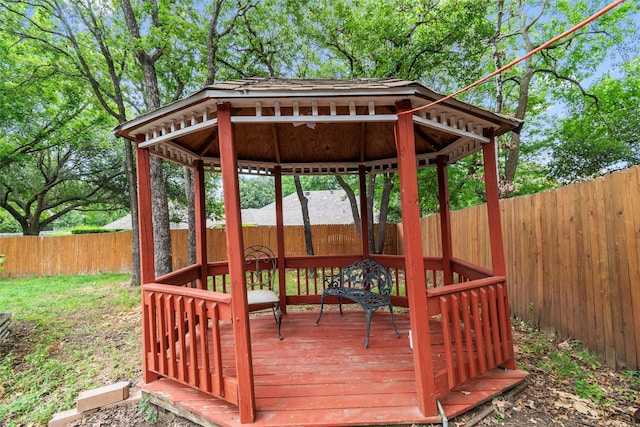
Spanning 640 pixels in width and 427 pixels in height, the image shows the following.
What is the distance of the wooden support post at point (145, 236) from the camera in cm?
265

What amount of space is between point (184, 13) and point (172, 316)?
8088 millimetres

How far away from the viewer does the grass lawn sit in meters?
2.77

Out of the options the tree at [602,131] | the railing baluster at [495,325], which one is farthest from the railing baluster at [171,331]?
the tree at [602,131]

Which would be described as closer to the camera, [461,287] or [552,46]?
[461,287]

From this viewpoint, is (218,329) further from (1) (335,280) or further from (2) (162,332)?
(1) (335,280)

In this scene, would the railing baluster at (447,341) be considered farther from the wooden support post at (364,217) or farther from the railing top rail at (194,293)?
the wooden support post at (364,217)

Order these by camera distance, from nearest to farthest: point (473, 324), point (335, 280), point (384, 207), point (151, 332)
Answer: point (473, 324) → point (151, 332) → point (335, 280) → point (384, 207)

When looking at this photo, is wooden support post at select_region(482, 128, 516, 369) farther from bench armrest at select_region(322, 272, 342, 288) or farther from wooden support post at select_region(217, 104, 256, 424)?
wooden support post at select_region(217, 104, 256, 424)

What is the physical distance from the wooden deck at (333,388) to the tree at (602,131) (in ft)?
32.4

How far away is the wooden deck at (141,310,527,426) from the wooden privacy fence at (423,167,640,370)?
3.57 feet

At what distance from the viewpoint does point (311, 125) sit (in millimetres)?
2352

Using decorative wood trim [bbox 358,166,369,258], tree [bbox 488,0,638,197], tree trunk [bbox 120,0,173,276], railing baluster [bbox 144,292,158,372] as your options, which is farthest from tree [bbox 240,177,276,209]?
railing baluster [bbox 144,292,158,372]

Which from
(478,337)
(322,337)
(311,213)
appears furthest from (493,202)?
(311,213)

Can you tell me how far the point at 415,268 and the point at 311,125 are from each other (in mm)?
1349
